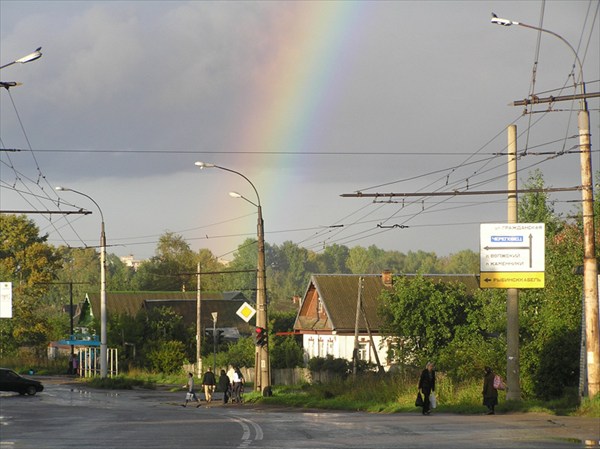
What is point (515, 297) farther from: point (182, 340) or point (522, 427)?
point (182, 340)

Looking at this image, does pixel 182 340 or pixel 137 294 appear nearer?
pixel 182 340

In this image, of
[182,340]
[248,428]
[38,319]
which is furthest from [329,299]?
[248,428]

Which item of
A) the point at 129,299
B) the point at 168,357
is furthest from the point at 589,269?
the point at 129,299

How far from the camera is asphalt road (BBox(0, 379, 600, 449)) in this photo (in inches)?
764

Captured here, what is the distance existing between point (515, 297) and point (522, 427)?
9.45 metres

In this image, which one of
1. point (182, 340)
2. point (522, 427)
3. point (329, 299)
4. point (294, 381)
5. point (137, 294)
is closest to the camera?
point (522, 427)

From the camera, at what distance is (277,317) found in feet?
311

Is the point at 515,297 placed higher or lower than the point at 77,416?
higher

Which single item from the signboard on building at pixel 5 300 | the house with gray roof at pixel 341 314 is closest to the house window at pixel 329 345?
the house with gray roof at pixel 341 314

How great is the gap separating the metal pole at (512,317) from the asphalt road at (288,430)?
3196 millimetres

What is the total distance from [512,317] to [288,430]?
10875 millimetres

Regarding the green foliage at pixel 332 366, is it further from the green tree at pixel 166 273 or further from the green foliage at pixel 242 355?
the green tree at pixel 166 273

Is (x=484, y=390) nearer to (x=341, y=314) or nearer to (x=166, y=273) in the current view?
(x=341, y=314)

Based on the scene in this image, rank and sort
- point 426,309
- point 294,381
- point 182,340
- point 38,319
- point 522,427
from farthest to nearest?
point 38,319
point 182,340
point 294,381
point 426,309
point 522,427
